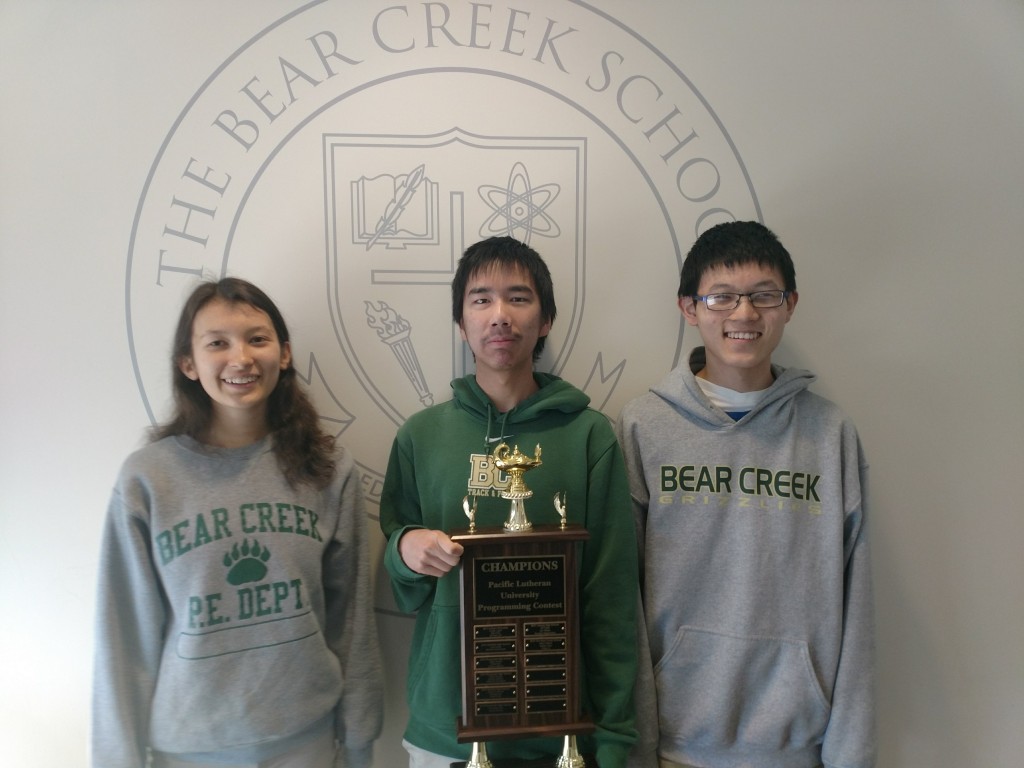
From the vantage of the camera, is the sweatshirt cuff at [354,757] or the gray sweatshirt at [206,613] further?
the sweatshirt cuff at [354,757]

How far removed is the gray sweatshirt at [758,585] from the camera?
1.24 m

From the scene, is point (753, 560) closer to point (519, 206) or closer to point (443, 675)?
point (443, 675)

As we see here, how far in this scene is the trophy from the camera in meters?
1.08

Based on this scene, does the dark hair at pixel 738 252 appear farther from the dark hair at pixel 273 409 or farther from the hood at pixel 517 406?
the dark hair at pixel 273 409

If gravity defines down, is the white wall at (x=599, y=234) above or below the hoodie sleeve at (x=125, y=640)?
above

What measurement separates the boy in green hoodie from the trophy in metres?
0.11

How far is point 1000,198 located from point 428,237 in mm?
1447

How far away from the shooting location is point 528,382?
4.39ft

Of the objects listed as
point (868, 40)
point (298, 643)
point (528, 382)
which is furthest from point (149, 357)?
point (868, 40)

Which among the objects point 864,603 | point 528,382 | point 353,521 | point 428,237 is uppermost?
point 428,237

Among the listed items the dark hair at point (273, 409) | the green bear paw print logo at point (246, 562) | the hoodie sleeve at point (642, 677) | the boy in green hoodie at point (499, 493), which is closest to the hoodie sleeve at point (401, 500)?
the boy in green hoodie at point (499, 493)

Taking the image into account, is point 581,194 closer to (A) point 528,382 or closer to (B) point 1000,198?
(A) point 528,382

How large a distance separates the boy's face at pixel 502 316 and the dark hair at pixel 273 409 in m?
0.39

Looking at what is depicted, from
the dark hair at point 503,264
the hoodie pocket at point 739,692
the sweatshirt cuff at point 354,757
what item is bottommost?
the sweatshirt cuff at point 354,757
